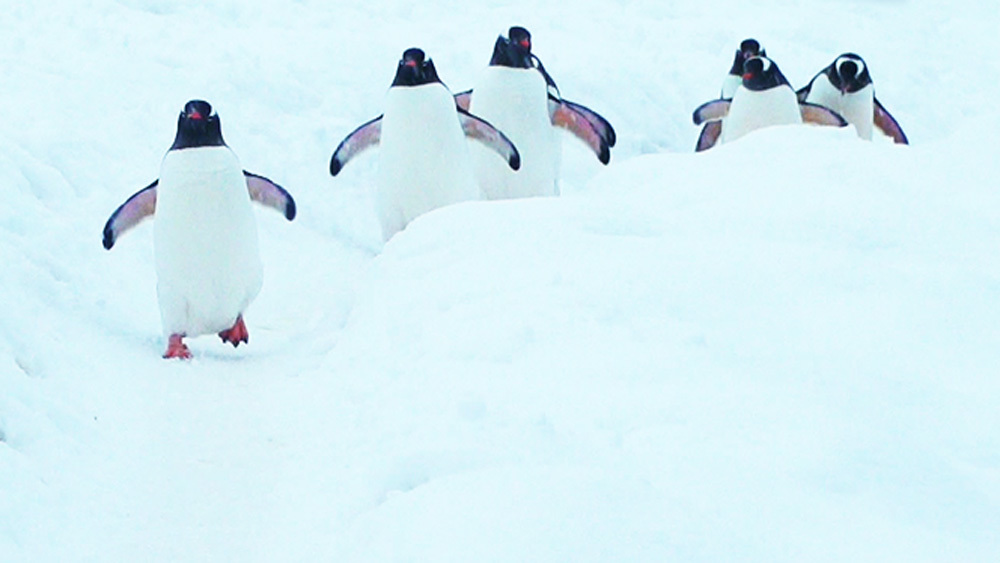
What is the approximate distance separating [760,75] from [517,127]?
60.6 inches

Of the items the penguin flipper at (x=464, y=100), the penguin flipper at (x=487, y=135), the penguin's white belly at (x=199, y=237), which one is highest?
the penguin flipper at (x=464, y=100)

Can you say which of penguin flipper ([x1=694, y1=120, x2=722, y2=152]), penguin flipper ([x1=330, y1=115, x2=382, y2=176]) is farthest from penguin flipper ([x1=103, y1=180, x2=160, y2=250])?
penguin flipper ([x1=694, y1=120, x2=722, y2=152])

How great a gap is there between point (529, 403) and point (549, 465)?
1.31 ft

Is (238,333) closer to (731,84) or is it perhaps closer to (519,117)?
(519,117)

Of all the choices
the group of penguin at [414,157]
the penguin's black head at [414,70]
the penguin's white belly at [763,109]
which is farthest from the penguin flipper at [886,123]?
the penguin's black head at [414,70]

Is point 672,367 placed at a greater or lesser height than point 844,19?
lesser

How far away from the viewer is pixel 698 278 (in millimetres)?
3848

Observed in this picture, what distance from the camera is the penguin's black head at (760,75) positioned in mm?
7504

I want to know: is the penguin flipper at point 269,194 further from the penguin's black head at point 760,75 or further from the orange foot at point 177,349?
the penguin's black head at point 760,75

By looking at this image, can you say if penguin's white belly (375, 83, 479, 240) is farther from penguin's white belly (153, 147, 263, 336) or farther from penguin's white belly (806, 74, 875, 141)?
penguin's white belly (806, 74, 875, 141)

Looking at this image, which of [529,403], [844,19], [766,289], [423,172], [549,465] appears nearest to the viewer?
[549,465]

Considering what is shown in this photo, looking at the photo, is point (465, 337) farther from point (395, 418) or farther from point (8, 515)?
point (8, 515)

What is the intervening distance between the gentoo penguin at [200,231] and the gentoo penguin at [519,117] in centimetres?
177

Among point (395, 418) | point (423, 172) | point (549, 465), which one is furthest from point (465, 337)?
point (423, 172)
